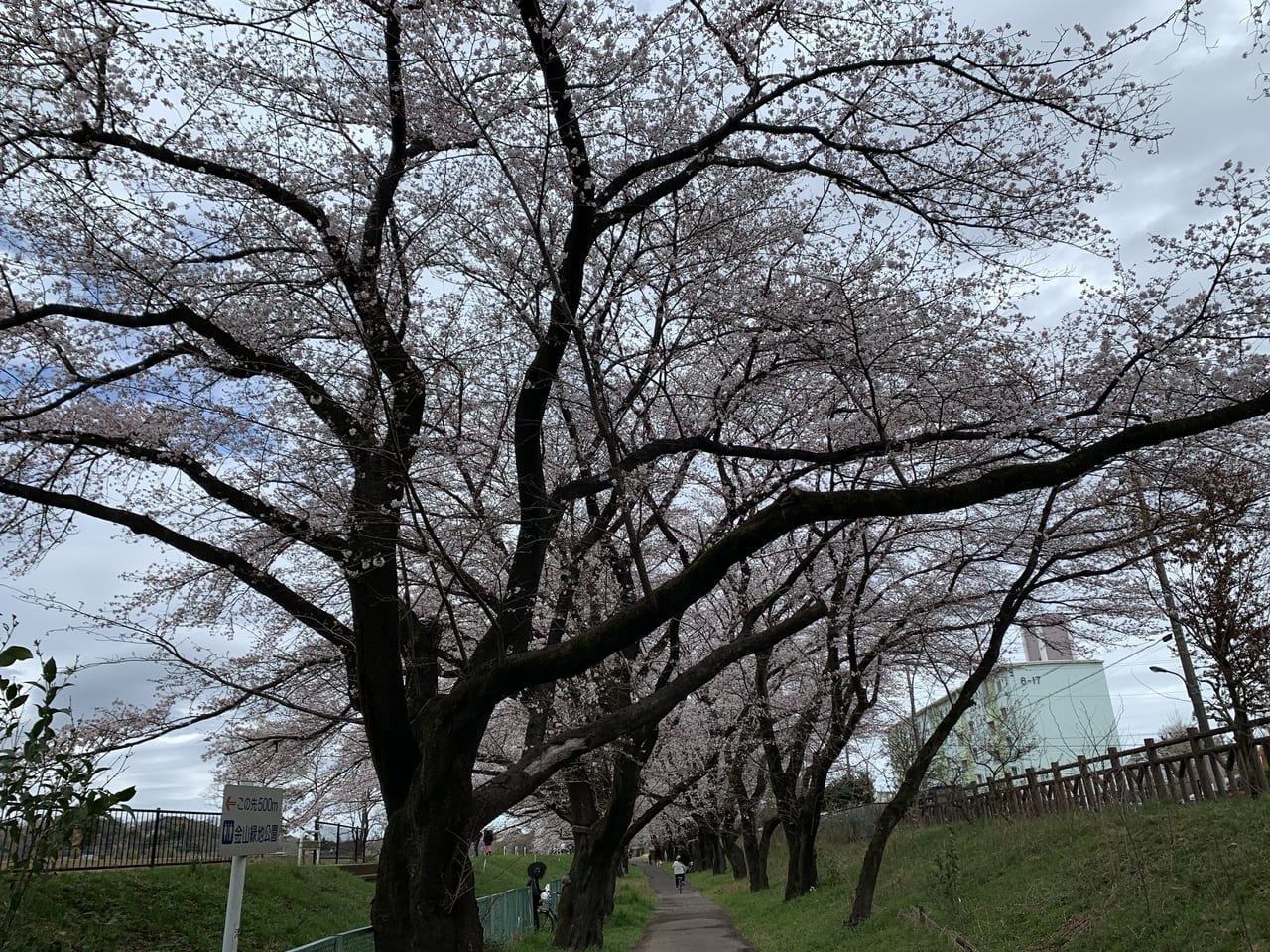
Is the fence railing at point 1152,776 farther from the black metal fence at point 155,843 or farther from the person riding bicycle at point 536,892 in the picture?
the black metal fence at point 155,843

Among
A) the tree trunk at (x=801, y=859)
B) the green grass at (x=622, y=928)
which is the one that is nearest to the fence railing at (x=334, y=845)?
the green grass at (x=622, y=928)

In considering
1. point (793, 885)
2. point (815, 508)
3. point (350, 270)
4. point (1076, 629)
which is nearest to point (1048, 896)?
point (1076, 629)

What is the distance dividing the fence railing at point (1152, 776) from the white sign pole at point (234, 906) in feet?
36.0

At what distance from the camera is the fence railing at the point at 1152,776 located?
411 inches

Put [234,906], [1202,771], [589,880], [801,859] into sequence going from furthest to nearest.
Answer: [801,859] < [589,880] < [1202,771] < [234,906]

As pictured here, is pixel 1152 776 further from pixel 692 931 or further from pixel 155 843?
pixel 155 843

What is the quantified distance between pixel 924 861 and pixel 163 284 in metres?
15.4

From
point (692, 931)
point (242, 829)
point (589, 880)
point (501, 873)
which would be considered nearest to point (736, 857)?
point (501, 873)

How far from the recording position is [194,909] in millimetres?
10805

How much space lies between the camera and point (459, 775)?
6.26m

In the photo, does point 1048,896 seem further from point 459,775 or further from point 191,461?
point 191,461

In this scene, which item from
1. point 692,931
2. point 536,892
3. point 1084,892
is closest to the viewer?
point 1084,892

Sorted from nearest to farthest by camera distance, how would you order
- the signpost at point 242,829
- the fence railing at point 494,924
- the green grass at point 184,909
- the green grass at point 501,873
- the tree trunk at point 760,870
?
the signpost at point 242,829
the fence railing at point 494,924
the green grass at point 184,909
the green grass at point 501,873
the tree trunk at point 760,870

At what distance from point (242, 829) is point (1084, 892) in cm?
873
